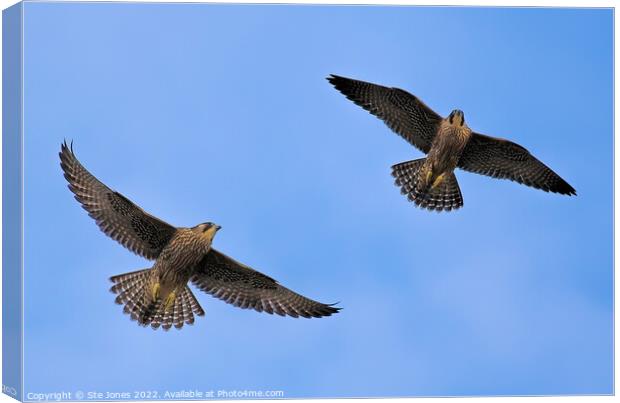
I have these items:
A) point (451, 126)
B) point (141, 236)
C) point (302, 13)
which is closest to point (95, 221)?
point (141, 236)

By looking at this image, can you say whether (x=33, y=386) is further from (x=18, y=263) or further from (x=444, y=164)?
(x=444, y=164)

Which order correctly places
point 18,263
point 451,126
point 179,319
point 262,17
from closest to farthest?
point 18,263 → point 262,17 → point 179,319 → point 451,126

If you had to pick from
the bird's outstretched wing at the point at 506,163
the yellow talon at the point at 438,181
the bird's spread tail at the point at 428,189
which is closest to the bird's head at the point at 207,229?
the bird's spread tail at the point at 428,189

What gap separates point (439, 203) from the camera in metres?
10.5

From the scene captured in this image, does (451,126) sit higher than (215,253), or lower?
higher

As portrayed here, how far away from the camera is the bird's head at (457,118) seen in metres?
9.65

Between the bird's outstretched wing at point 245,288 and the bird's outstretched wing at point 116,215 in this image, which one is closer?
the bird's outstretched wing at point 116,215

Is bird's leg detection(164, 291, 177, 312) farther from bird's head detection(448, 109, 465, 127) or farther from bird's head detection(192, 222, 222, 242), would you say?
bird's head detection(448, 109, 465, 127)

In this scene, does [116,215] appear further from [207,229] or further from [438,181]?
[438,181]

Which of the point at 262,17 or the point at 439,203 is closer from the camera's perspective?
the point at 262,17

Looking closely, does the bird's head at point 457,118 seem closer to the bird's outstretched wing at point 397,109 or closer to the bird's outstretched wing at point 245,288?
the bird's outstretched wing at point 397,109

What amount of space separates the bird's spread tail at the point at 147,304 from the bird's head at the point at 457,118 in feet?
8.86

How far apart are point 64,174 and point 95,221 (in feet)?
1.64

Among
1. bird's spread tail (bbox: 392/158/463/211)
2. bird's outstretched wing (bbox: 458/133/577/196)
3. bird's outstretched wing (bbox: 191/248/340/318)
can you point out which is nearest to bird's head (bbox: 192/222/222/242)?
bird's outstretched wing (bbox: 191/248/340/318)
